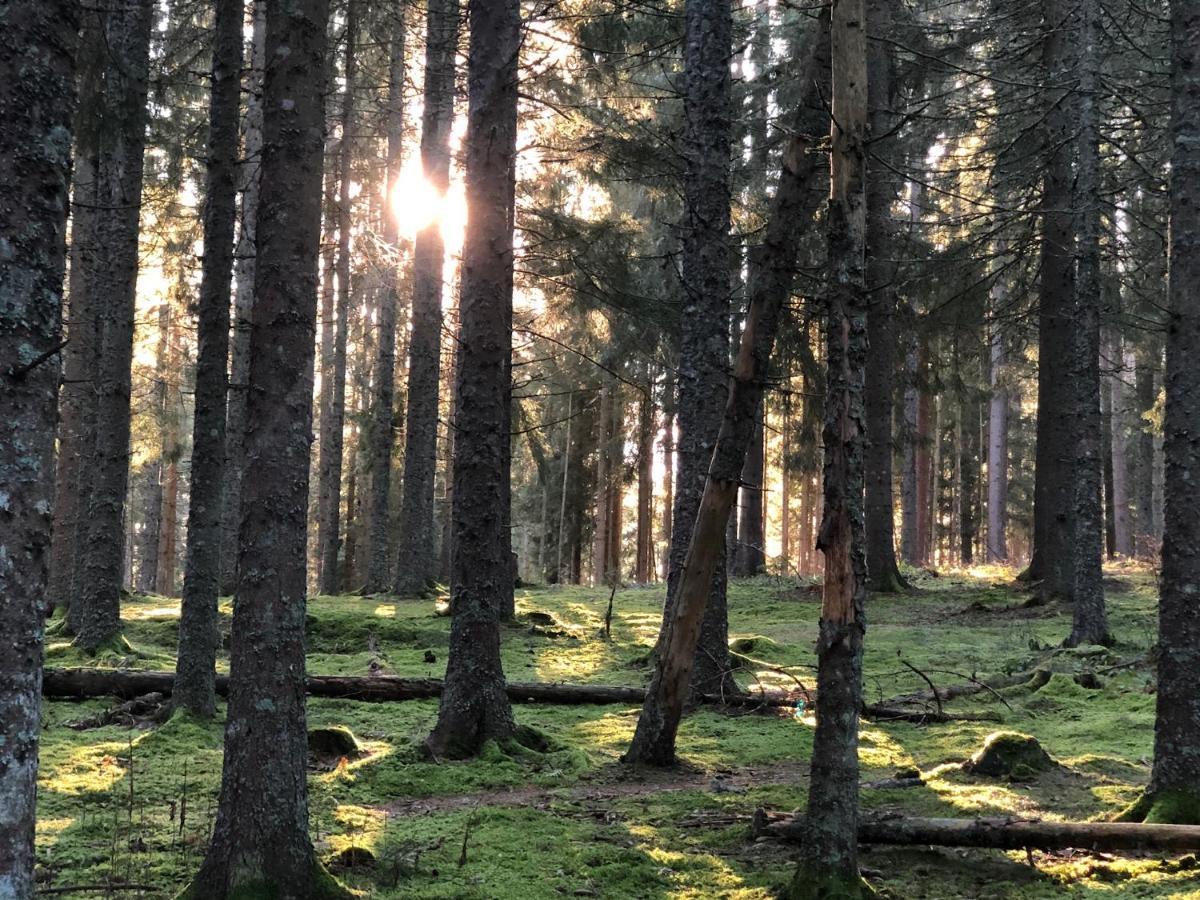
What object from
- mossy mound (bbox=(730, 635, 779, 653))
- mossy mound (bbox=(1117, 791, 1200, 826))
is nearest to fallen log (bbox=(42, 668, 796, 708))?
mossy mound (bbox=(730, 635, 779, 653))

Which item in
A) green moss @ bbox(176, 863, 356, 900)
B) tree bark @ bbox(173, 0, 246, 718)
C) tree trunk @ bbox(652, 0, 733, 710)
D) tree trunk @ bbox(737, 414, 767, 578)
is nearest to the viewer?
green moss @ bbox(176, 863, 356, 900)

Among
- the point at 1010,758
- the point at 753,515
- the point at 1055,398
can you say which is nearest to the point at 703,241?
the point at 1010,758

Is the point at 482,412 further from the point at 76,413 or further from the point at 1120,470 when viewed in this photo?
the point at 1120,470

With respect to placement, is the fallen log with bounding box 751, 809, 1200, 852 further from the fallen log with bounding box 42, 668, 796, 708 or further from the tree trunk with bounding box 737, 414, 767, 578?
the tree trunk with bounding box 737, 414, 767, 578

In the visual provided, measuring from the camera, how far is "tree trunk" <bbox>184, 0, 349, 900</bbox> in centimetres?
430

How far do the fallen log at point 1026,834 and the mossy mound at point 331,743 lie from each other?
14.0 ft

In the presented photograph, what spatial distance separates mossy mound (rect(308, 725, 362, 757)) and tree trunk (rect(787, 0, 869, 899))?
4.38 meters

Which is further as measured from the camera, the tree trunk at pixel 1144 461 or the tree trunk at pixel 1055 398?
the tree trunk at pixel 1144 461

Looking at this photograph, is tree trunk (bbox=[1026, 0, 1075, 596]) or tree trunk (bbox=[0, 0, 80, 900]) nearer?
tree trunk (bbox=[0, 0, 80, 900])

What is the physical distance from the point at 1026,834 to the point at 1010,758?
193cm

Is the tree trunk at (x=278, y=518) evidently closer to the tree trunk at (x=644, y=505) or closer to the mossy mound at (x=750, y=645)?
the mossy mound at (x=750, y=645)

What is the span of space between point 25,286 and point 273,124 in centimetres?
183

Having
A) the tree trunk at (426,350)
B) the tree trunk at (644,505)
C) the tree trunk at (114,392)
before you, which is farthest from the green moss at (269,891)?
the tree trunk at (644,505)

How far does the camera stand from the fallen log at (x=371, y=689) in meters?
9.20
